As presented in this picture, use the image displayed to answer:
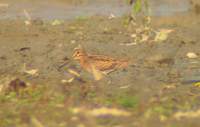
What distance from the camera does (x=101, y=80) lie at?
805cm

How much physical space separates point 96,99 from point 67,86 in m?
0.73

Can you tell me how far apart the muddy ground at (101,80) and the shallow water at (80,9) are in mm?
581

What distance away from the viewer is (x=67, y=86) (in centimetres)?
802

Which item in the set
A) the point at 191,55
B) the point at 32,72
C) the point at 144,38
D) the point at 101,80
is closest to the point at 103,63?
the point at 101,80

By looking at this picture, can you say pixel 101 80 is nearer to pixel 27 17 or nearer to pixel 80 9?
pixel 27 17

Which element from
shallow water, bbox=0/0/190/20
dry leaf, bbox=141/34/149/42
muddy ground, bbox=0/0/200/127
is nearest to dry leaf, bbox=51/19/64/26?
muddy ground, bbox=0/0/200/127

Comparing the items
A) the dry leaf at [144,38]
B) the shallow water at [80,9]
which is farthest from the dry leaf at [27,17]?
the dry leaf at [144,38]

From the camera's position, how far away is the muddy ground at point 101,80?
5.96m

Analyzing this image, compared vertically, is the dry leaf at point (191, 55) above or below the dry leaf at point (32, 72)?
below

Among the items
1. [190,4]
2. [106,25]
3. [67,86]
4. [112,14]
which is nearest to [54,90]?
[67,86]

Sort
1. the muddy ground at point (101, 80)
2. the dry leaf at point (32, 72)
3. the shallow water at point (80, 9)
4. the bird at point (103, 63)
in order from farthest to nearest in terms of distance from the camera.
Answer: the shallow water at point (80, 9), the dry leaf at point (32, 72), the bird at point (103, 63), the muddy ground at point (101, 80)

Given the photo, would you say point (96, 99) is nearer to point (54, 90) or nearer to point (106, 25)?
point (54, 90)

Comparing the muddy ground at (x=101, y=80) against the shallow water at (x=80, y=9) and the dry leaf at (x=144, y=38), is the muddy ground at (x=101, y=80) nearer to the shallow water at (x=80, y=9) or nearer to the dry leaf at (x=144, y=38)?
the dry leaf at (x=144, y=38)

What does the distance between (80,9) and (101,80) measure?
715cm
